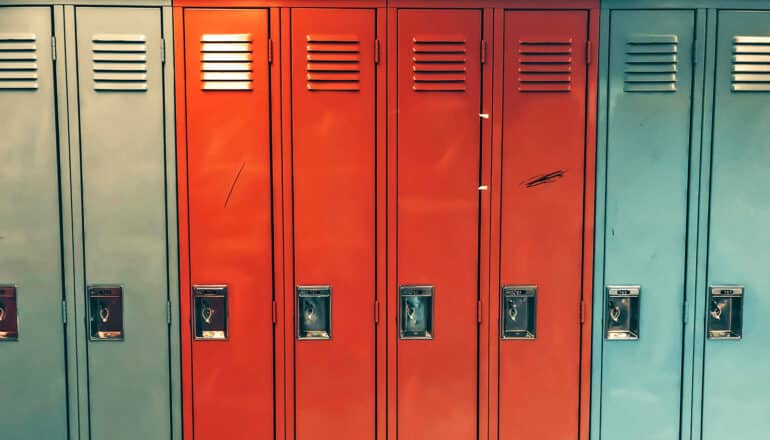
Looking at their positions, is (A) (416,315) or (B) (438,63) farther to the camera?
(A) (416,315)

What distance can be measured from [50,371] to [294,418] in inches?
50.8

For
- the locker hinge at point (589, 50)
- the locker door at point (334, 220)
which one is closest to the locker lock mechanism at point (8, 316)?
the locker door at point (334, 220)

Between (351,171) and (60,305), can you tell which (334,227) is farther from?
(60,305)

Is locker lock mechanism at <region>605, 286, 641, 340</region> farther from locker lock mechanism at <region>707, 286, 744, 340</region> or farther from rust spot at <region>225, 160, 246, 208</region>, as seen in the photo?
rust spot at <region>225, 160, 246, 208</region>

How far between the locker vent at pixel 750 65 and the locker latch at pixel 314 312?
238 cm

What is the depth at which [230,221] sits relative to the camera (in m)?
2.46

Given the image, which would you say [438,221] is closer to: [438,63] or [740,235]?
[438,63]

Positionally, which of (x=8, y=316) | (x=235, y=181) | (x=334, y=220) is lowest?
(x=8, y=316)

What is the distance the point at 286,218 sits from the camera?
8.07 ft

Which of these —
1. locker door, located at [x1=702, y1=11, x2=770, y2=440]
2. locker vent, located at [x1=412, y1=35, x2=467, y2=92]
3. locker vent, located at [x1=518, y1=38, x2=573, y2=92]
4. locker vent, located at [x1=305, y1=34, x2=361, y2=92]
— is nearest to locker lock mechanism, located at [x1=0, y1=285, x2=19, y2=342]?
locker vent, located at [x1=305, y1=34, x2=361, y2=92]

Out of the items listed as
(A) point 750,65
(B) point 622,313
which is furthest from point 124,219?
(A) point 750,65

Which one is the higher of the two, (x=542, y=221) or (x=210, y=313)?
(x=542, y=221)

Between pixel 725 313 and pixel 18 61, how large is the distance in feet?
12.8

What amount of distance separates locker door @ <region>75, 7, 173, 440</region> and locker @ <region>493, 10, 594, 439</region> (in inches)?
70.0
